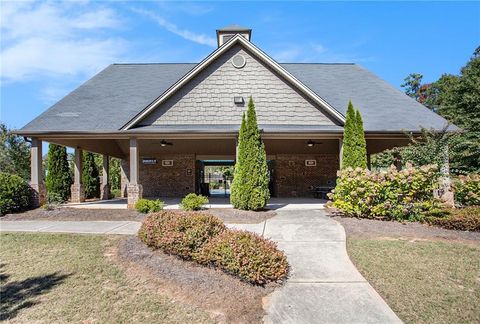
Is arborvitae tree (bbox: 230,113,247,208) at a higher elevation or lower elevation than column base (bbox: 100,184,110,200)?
higher

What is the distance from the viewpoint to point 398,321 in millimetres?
3938

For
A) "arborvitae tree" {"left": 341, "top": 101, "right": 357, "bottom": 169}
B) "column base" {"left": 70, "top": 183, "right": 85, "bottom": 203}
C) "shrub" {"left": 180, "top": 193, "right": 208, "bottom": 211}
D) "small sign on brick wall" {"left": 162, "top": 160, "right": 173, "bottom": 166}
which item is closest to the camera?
"shrub" {"left": 180, "top": 193, "right": 208, "bottom": 211}

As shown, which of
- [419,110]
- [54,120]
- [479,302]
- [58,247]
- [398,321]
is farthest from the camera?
[419,110]

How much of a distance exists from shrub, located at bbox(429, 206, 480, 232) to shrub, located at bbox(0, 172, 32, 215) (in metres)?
13.4

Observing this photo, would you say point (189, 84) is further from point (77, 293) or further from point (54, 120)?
point (77, 293)

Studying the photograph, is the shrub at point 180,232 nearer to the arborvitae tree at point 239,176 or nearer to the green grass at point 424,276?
the green grass at point 424,276

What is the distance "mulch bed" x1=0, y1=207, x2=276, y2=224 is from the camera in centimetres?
967

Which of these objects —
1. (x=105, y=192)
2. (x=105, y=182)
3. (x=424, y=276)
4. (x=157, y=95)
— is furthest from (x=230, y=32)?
(x=424, y=276)

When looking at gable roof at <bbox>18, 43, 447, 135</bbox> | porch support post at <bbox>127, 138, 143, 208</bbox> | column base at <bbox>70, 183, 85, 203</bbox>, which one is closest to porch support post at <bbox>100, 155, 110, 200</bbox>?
column base at <bbox>70, 183, 85, 203</bbox>

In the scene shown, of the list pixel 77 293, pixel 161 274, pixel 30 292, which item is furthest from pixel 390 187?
pixel 30 292

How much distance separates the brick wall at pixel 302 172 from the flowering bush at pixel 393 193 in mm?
8258

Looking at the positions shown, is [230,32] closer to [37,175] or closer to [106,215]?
[37,175]

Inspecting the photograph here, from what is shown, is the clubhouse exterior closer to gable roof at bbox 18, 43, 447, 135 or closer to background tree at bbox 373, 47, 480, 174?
gable roof at bbox 18, 43, 447, 135

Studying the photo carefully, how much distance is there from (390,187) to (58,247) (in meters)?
8.71
